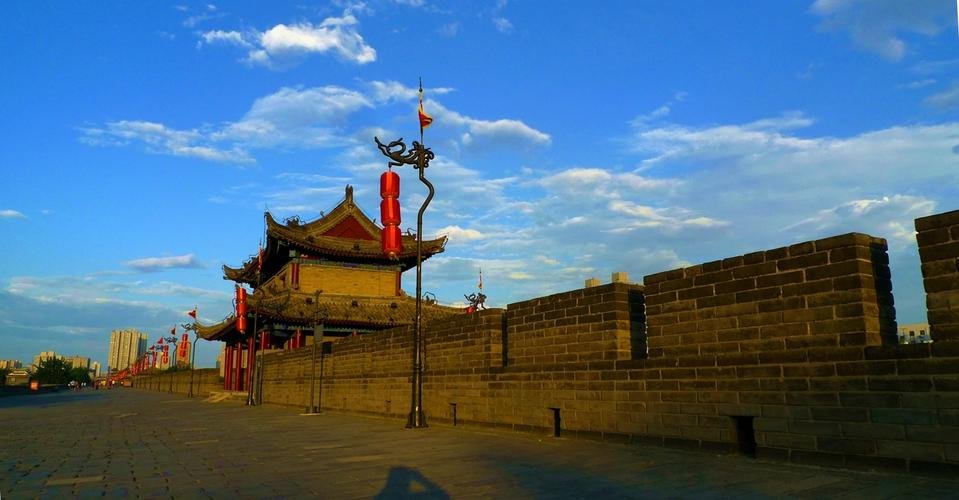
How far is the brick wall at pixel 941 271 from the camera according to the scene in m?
5.76

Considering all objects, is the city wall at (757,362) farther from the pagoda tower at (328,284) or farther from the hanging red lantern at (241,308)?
the hanging red lantern at (241,308)

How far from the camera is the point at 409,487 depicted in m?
6.21

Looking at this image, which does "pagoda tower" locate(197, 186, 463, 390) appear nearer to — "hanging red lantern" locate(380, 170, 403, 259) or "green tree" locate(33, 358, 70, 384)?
"hanging red lantern" locate(380, 170, 403, 259)

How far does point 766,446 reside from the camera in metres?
7.09

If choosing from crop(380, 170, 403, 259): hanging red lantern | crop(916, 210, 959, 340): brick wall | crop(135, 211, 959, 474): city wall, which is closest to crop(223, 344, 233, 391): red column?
crop(380, 170, 403, 259): hanging red lantern

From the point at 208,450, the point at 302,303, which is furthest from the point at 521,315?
the point at 302,303

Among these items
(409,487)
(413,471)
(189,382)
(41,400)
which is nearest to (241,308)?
(41,400)

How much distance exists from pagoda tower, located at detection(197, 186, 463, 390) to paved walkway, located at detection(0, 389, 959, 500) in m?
21.1

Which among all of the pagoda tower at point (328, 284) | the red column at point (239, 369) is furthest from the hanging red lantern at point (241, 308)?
the red column at point (239, 369)

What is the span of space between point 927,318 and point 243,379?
41.5 meters

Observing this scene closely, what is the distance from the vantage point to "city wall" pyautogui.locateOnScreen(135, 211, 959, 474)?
5.86m

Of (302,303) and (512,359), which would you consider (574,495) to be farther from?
(302,303)

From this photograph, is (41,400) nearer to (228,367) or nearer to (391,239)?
(228,367)

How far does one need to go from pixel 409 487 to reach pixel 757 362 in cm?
433
